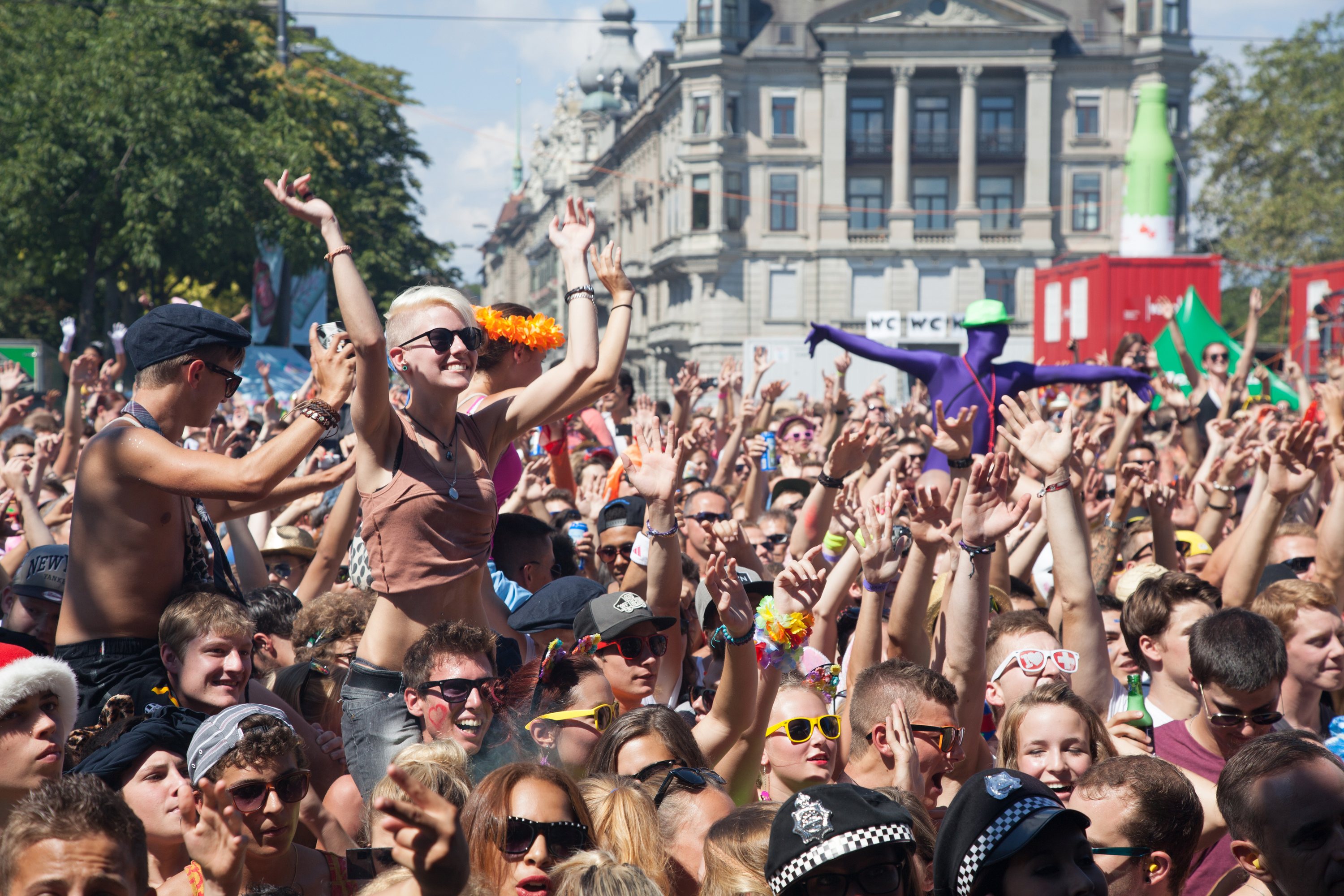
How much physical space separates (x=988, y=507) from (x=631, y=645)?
127 centimetres

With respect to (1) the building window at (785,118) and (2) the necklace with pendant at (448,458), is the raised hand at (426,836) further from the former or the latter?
(1) the building window at (785,118)

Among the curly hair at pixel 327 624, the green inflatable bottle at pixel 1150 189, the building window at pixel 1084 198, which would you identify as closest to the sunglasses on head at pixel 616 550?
the curly hair at pixel 327 624

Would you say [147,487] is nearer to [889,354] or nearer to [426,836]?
[426,836]

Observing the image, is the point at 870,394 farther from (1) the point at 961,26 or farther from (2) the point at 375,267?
(1) the point at 961,26

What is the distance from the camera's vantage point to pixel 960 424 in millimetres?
5602

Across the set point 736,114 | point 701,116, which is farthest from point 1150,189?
point 701,116

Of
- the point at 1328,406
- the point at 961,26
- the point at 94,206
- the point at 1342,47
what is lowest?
the point at 1328,406

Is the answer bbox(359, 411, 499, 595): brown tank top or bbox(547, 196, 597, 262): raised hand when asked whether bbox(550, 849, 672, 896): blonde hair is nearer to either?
bbox(359, 411, 499, 595): brown tank top

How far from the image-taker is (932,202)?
6297 cm

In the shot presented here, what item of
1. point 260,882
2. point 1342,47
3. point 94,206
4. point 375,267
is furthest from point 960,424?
point 1342,47

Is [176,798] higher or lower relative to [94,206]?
Answer: lower

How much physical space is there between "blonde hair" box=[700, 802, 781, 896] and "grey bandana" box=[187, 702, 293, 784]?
1.17 meters

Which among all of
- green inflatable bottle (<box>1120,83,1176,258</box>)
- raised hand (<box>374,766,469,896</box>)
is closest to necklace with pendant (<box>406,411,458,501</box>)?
raised hand (<box>374,766,469,896</box>)

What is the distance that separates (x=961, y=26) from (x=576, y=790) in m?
62.2
